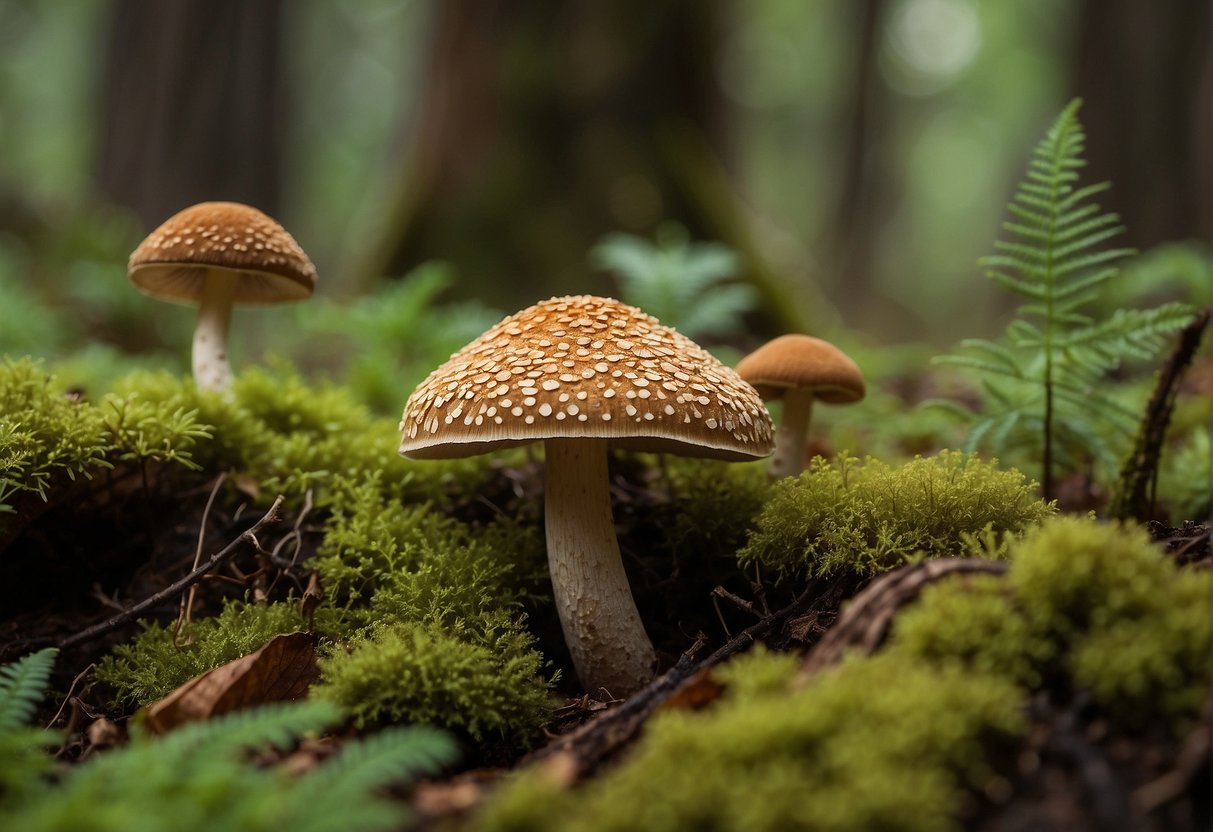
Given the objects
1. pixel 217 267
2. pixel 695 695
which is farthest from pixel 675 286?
pixel 695 695

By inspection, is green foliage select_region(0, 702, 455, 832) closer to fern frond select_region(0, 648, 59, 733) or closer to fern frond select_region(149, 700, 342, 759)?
fern frond select_region(149, 700, 342, 759)

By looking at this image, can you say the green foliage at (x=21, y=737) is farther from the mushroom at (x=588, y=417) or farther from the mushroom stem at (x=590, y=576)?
the mushroom stem at (x=590, y=576)

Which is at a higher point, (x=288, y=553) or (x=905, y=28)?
(x=905, y=28)

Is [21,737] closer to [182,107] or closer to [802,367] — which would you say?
[802,367]

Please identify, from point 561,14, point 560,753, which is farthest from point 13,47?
point 560,753

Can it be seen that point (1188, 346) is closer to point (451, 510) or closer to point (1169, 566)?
point (1169, 566)
